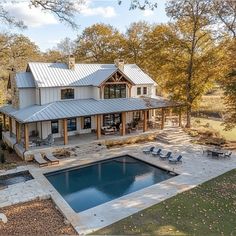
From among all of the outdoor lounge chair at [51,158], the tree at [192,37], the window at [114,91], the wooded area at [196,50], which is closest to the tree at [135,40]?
the wooded area at [196,50]

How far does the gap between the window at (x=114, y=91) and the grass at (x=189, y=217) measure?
48.5 feet

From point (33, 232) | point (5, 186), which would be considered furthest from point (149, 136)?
point (33, 232)

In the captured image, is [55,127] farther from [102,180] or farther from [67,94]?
[102,180]

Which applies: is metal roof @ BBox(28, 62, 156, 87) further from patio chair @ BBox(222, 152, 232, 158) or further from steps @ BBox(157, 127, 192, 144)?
patio chair @ BBox(222, 152, 232, 158)

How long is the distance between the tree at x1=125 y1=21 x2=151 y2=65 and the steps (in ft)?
57.6

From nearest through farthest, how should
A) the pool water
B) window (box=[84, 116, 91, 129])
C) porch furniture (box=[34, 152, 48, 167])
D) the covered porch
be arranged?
the pool water → porch furniture (box=[34, 152, 48, 167]) → the covered porch → window (box=[84, 116, 91, 129])

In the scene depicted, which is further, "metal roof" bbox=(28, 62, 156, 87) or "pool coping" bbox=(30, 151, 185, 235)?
"metal roof" bbox=(28, 62, 156, 87)

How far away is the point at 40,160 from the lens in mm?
19578

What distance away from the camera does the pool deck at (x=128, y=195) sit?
1207 centimetres

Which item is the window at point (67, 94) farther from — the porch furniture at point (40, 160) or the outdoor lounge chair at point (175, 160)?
the outdoor lounge chair at point (175, 160)

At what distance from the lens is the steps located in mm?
26172

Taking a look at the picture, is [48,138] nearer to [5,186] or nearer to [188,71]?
[5,186]

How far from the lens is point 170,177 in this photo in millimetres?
17500

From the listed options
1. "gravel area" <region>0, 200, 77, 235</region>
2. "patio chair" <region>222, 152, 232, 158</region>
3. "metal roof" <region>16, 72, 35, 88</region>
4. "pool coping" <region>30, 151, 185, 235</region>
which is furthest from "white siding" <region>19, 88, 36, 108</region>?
"patio chair" <region>222, 152, 232, 158</region>
